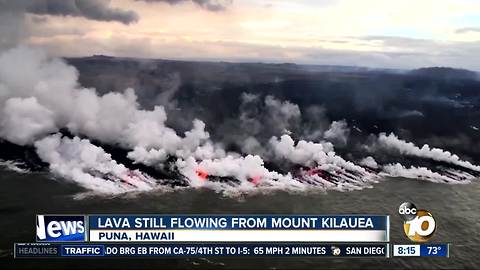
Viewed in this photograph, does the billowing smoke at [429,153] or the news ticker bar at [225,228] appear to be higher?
the billowing smoke at [429,153]

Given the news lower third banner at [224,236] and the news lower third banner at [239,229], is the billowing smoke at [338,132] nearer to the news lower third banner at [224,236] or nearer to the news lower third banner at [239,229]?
the news lower third banner at [239,229]

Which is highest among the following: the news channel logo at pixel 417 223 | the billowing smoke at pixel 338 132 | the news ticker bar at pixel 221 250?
the billowing smoke at pixel 338 132

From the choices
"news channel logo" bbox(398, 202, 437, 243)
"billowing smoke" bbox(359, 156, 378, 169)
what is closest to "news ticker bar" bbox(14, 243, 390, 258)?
"news channel logo" bbox(398, 202, 437, 243)

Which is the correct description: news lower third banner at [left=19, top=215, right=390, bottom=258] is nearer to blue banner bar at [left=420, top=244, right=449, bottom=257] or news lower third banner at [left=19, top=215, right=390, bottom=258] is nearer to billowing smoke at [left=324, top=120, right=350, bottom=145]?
blue banner bar at [left=420, top=244, right=449, bottom=257]

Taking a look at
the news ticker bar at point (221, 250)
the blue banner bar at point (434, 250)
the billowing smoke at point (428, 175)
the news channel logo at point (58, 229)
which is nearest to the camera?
the news channel logo at point (58, 229)

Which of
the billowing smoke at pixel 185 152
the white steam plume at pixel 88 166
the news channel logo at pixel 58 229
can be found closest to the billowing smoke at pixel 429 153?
the billowing smoke at pixel 185 152

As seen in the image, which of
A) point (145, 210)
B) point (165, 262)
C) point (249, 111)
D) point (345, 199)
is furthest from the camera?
point (249, 111)

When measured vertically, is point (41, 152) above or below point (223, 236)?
above

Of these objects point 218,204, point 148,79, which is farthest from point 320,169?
point 148,79

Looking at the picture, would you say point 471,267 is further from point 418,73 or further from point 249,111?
point 249,111
